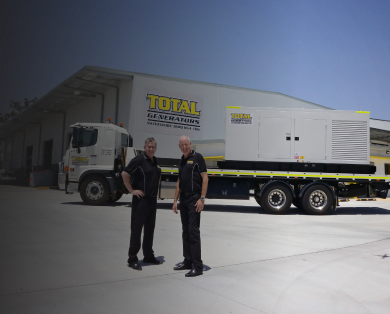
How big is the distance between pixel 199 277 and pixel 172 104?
19.4m

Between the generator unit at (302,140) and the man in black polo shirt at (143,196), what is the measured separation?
7616 millimetres

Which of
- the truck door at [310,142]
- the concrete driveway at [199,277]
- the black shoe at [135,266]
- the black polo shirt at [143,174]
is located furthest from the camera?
the truck door at [310,142]

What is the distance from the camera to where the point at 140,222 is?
4.48 meters

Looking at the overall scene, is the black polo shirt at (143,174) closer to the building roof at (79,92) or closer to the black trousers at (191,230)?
the black trousers at (191,230)

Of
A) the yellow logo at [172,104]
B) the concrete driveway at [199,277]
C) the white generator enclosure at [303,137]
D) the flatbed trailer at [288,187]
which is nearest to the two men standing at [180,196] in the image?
the concrete driveway at [199,277]

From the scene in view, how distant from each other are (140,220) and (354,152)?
985cm

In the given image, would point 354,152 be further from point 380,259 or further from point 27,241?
point 27,241

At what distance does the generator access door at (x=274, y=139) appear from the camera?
11.9m

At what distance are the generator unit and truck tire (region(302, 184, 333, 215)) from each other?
760mm

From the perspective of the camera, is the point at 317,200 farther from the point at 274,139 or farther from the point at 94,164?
the point at 94,164

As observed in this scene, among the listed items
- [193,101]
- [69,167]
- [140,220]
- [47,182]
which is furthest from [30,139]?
[140,220]

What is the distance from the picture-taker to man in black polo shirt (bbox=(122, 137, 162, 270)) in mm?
4453

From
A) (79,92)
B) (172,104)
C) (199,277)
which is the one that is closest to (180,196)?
(199,277)

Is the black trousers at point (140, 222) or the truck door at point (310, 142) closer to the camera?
the black trousers at point (140, 222)
